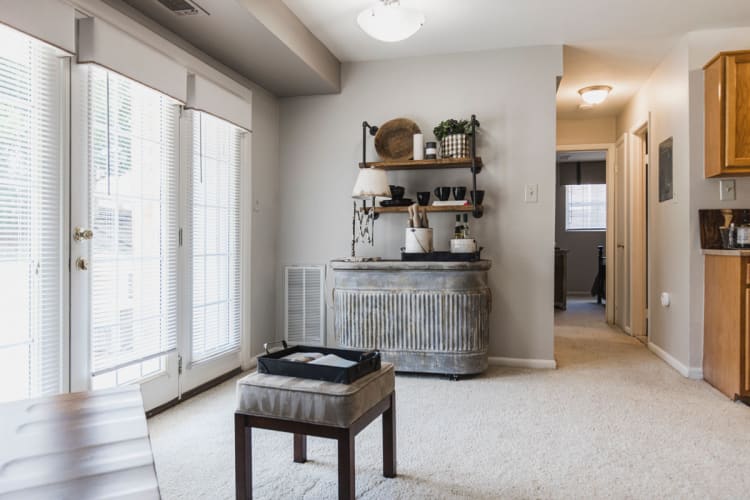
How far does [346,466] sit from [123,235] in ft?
5.44

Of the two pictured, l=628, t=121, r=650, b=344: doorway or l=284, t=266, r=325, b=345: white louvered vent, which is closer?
l=284, t=266, r=325, b=345: white louvered vent

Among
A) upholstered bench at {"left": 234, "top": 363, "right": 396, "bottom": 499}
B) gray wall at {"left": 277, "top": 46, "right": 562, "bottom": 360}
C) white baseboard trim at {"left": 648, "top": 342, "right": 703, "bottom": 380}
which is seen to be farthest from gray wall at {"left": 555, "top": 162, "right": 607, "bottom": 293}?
upholstered bench at {"left": 234, "top": 363, "right": 396, "bottom": 499}

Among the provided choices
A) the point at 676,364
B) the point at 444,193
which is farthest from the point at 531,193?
the point at 676,364

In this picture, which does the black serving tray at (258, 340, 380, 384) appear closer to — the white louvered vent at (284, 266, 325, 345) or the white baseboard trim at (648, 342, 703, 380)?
the white louvered vent at (284, 266, 325, 345)

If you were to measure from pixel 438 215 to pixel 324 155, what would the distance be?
1.06 metres

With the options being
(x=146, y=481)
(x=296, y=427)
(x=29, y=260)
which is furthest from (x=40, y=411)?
(x=29, y=260)

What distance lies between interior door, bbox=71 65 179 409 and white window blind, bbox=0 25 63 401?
3.6 inches

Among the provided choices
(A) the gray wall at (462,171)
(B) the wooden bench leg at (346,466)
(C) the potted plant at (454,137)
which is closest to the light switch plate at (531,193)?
(A) the gray wall at (462,171)

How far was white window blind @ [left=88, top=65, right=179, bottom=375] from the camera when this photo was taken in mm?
2332

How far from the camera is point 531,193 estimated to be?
3725 millimetres

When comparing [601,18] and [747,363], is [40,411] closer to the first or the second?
[747,363]

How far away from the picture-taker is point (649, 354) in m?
4.14

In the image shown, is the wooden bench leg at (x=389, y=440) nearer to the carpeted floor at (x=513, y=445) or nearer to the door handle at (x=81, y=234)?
the carpeted floor at (x=513, y=445)

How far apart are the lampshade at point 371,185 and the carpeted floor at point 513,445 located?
4.18ft
